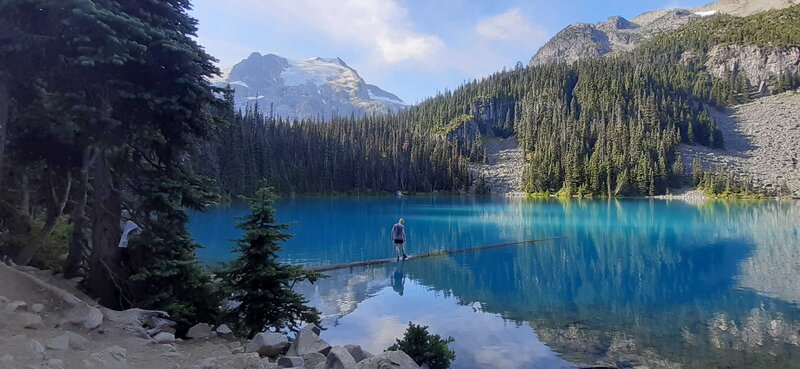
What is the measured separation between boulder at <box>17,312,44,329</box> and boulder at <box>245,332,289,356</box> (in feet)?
9.52

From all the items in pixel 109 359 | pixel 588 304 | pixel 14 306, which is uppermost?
pixel 14 306

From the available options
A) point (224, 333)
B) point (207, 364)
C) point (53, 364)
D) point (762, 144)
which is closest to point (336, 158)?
point (224, 333)

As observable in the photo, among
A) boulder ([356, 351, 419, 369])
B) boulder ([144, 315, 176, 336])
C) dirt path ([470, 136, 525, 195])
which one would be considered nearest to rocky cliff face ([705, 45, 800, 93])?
dirt path ([470, 136, 525, 195])

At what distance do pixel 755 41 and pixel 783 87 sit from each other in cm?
2668

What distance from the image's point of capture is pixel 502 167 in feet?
433

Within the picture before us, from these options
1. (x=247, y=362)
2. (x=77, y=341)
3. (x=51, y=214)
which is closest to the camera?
(x=77, y=341)

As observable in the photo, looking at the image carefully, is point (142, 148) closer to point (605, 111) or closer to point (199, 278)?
point (199, 278)

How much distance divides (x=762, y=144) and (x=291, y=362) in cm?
14867

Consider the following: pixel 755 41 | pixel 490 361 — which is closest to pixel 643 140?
pixel 755 41

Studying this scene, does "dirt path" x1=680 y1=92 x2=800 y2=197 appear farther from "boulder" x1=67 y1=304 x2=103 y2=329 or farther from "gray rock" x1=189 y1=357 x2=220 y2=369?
"boulder" x1=67 y1=304 x2=103 y2=329

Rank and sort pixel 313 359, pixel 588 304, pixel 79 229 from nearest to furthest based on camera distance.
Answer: pixel 313 359 < pixel 79 229 < pixel 588 304

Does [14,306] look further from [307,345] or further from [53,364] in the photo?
[307,345]

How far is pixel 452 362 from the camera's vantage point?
9328mm

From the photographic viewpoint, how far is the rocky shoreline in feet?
18.0
